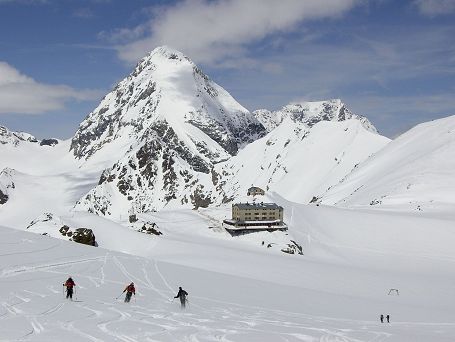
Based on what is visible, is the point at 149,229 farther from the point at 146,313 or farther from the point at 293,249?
the point at 146,313

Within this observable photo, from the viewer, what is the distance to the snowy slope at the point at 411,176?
116 m

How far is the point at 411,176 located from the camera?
129375 millimetres

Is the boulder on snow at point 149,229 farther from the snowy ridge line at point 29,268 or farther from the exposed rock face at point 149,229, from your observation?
the snowy ridge line at point 29,268

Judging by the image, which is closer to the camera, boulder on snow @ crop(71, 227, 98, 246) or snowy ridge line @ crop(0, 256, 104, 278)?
snowy ridge line @ crop(0, 256, 104, 278)

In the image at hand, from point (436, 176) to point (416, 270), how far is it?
60.7 metres

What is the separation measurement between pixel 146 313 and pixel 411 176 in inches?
4639

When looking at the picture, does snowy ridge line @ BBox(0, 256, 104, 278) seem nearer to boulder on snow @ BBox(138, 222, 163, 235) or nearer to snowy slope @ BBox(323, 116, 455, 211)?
boulder on snow @ BBox(138, 222, 163, 235)

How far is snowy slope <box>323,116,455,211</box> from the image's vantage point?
11625 centimetres

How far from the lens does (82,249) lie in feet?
158

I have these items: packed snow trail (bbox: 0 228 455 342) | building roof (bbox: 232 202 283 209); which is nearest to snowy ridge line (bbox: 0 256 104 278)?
packed snow trail (bbox: 0 228 455 342)

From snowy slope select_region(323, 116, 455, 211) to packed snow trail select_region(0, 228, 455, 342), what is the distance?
85488 mm

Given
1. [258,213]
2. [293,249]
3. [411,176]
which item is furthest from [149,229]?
[411,176]

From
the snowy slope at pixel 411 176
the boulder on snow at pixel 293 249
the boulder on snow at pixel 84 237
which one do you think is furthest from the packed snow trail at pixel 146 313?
the snowy slope at pixel 411 176

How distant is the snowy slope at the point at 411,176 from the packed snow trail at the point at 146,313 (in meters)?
85.5
